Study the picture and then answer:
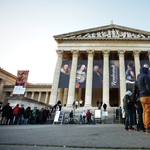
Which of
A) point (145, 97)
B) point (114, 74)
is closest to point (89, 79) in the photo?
point (114, 74)

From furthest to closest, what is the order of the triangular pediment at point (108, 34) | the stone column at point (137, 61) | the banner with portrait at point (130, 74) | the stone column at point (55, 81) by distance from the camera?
the triangular pediment at point (108, 34) < the stone column at point (137, 61) < the stone column at point (55, 81) < the banner with portrait at point (130, 74)

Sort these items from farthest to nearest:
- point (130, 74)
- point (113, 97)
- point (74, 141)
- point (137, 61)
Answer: point (113, 97) < point (137, 61) < point (130, 74) < point (74, 141)

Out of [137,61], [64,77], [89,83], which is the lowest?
[89,83]

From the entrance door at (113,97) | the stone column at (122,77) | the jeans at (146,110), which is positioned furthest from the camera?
the entrance door at (113,97)

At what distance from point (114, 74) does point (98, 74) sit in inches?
97.9

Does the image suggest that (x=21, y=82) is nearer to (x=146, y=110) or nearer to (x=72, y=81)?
(x=72, y=81)

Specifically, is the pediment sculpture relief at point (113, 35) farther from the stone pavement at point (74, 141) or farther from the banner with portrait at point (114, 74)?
the stone pavement at point (74, 141)

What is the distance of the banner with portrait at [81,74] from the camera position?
2109 cm

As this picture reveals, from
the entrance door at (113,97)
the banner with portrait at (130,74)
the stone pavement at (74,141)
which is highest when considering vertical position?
the banner with portrait at (130,74)

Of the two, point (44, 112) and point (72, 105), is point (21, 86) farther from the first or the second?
point (44, 112)

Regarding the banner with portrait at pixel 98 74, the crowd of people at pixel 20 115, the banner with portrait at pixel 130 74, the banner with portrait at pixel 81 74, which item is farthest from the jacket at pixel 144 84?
the banner with portrait at pixel 130 74

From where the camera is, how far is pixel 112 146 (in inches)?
110

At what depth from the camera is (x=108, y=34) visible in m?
25.2

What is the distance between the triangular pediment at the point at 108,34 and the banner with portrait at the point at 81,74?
534 cm
